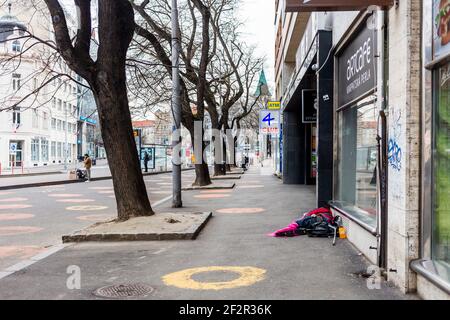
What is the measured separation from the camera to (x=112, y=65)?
1066cm

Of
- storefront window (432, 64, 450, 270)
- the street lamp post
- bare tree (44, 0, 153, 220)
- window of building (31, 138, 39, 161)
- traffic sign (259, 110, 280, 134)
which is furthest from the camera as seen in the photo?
window of building (31, 138, 39, 161)

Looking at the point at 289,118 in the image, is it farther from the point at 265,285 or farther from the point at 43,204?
the point at 265,285

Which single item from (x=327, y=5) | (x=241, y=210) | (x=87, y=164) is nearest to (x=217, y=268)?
(x=327, y=5)

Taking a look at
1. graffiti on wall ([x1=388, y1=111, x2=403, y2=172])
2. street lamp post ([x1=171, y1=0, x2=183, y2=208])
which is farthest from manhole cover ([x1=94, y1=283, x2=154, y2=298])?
street lamp post ([x1=171, y1=0, x2=183, y2=208])

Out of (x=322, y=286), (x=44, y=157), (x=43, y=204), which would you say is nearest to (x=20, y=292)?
(x=322, y=286)

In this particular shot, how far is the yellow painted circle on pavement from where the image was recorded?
19.0 feet

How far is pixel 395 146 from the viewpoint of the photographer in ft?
18.5

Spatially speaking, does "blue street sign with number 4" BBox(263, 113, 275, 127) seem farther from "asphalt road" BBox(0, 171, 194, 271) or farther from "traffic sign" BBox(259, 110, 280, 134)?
"asphalt road" BBox(0, 171, 194, 271)

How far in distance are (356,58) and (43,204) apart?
484 inches

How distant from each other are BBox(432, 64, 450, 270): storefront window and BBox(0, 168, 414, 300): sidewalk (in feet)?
2.29

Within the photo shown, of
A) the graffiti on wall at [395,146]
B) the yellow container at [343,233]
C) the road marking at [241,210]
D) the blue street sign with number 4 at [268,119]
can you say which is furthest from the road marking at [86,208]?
the blue street sign with number 4 at [268,119]

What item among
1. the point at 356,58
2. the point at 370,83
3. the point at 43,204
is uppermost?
the point at 356,58

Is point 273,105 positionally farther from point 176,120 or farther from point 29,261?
point 29,261
